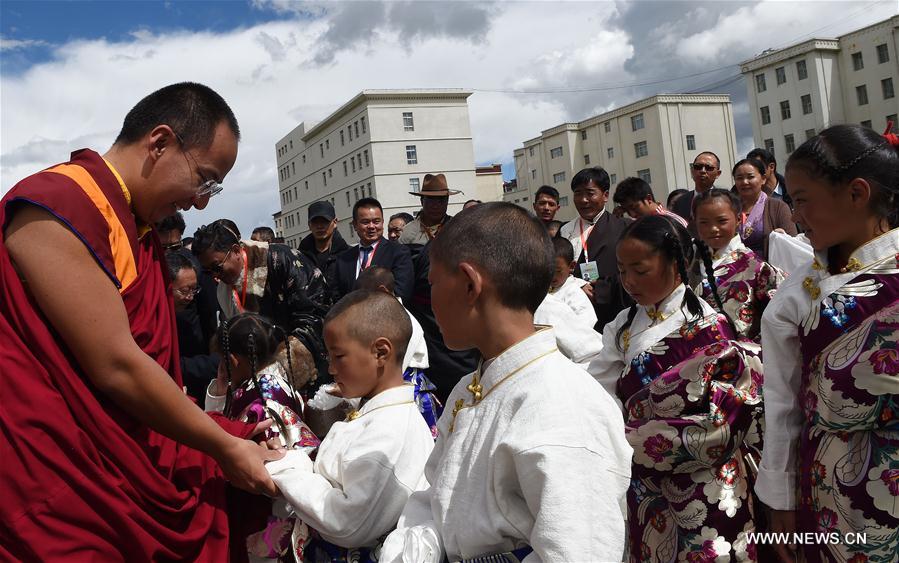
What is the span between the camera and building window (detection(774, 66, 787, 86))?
50.4m

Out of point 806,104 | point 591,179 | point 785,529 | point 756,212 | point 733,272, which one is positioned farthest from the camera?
point 806,104

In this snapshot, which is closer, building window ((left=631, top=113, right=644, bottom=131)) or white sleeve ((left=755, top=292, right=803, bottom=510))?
white sleeve ((left=755, top=292, right=803, bottom=510))

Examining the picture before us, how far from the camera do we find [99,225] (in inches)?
79.0

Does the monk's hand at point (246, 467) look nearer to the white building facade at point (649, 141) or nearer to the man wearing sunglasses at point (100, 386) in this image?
the man wearing sunglasses at point (100, 386)

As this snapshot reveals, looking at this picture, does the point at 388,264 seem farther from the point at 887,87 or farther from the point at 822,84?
the point at 822,84

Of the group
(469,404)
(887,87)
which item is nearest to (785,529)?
(469,404)

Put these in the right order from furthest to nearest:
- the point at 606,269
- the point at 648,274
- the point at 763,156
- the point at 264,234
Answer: the point at 264,234
the point at 763,156
the point at 606,269
the point at 648,274

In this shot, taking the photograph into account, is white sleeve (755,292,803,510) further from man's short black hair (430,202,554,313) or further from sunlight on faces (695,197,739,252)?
sunlight on faces (695,197,739,252)

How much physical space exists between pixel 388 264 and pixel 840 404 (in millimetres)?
4208

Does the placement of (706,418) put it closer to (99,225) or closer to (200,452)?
(200,452)

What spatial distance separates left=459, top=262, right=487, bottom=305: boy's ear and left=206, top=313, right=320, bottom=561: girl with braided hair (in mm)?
1098

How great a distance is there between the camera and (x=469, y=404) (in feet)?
5.97

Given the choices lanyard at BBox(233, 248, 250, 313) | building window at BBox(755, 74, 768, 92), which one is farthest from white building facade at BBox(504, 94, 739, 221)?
lanyard at BBox(233, 248, 250, 313)

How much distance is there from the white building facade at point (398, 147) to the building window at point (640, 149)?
1295 centimetres
